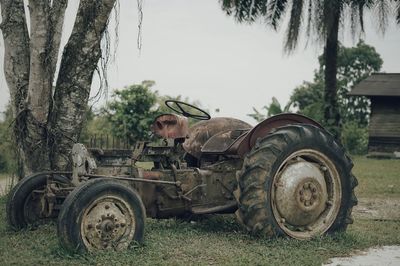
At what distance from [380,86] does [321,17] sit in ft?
45.7

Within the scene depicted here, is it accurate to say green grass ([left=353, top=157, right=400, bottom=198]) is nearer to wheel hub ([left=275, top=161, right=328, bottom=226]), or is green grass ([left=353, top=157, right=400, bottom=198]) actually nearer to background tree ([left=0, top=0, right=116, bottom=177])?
wheel hub ([left=275, top=161, right=328, bottom=226])

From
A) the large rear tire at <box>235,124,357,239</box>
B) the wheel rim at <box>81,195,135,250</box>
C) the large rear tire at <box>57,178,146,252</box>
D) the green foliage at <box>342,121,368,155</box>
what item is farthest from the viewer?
the green foliage at <box>342,121,368,155</box>

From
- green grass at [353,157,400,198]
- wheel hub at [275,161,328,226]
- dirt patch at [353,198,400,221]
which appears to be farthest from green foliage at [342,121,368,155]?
wheel hub at [275,161,328,226]

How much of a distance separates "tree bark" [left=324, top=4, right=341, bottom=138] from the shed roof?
915 centimetres

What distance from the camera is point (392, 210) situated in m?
9.17

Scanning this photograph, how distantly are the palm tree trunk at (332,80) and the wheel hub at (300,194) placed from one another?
49.5 ft

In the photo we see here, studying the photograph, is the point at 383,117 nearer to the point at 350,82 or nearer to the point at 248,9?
the point at 248,9

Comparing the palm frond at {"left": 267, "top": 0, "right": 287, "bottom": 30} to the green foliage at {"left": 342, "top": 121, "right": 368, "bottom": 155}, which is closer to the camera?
the palm frond at {"left": 267, "top": 0, "right": 287, "bottom": 30}

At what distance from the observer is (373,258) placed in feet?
17.7

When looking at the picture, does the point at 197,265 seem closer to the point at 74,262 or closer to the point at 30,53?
the point at 74,262

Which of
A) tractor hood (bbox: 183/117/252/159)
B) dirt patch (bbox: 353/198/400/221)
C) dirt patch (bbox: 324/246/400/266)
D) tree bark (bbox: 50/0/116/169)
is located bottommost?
dirt patch (bbox: 353/198/400/221)

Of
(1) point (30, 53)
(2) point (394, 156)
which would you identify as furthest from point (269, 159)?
(2) point (394, 156)

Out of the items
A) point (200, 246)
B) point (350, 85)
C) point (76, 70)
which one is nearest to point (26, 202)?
point (200, 246)

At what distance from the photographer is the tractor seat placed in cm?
630
